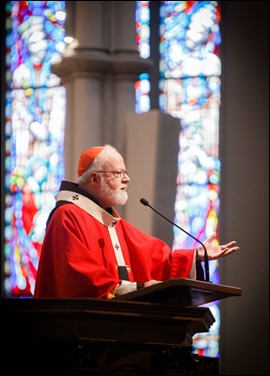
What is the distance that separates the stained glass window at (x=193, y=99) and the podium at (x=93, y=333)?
5.94 m

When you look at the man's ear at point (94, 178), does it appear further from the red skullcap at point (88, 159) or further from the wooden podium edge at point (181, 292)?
the wooden podium edge at point (181, 292)

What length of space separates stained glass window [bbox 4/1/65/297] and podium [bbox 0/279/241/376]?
6430mm

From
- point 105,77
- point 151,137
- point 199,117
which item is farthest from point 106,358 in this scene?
point 199,117

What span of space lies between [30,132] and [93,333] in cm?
720

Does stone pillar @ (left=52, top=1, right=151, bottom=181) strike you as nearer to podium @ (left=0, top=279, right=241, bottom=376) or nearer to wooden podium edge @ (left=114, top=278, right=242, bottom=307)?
wooden podium edge @ (left=114, top=278, right=242, bottom=307)

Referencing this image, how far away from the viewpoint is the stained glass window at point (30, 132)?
41.1 feet

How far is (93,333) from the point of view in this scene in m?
5.82

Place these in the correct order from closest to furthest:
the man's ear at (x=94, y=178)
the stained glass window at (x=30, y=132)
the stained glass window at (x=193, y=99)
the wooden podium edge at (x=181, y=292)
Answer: the wooden podium edge at (x=181, y=292)
the man's ear at (x=94, y=178)
the stained glass window at (x=193, y=99)
the stained glass window at (x=30, y=132)

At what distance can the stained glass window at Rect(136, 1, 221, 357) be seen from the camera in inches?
481

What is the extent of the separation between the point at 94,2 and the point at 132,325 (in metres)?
6.25

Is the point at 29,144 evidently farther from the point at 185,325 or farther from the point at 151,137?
the point at 185,325

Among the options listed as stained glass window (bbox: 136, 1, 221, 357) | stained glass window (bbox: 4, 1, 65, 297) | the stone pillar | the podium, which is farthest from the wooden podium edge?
stained glass window (bbox: 4, 1, 65, 297)

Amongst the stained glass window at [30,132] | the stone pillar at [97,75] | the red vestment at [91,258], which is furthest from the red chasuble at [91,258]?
the stained glass window at [30,132]

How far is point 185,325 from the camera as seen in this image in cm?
615
